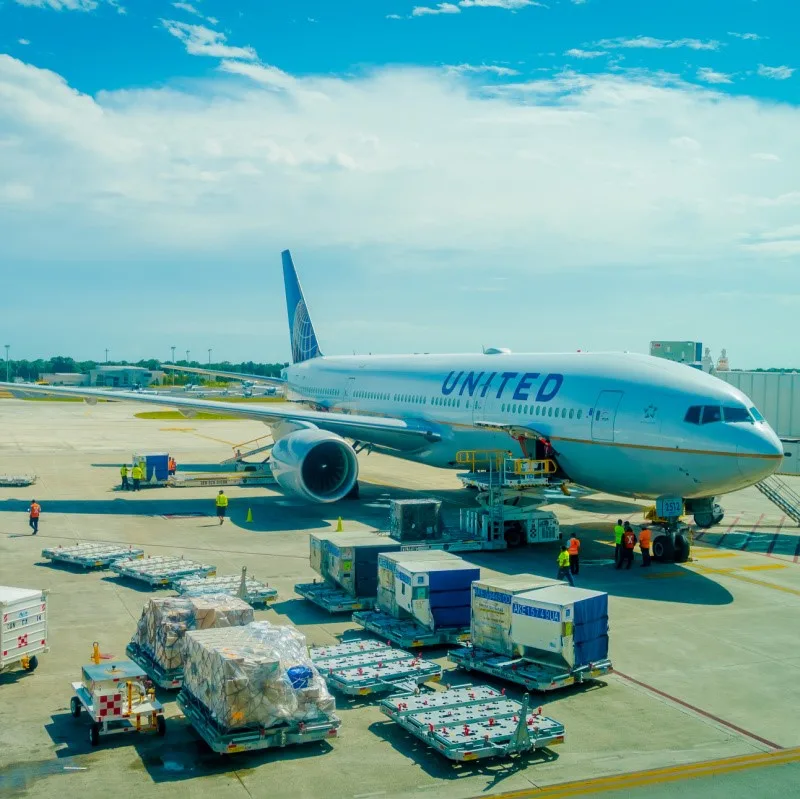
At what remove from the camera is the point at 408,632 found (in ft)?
53.1

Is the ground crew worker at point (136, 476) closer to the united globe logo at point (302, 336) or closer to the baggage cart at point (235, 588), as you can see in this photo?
the united globe logo at point (302, 336)

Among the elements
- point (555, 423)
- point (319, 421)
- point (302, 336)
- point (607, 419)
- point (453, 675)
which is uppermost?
point (302, 336)

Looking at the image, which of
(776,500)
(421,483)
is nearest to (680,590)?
(776,500)

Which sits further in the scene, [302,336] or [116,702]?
[302,336]

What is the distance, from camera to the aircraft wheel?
76.2 feet

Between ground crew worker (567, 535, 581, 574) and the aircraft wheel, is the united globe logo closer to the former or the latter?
the aircraft wheel

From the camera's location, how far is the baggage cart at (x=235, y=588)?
17.6 meters

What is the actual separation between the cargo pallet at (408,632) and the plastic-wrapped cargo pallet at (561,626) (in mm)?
1863

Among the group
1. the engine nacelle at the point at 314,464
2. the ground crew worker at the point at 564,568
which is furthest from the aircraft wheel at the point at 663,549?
the engine nacelle at the point at 314,464

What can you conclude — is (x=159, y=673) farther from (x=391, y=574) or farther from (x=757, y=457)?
(x=757, y=457)

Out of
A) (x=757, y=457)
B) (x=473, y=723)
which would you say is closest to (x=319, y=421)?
(x=757, y=457)

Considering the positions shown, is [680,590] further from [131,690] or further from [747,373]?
[747,373]

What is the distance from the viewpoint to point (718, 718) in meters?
12.9

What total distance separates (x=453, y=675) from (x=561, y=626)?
204 centimetres
